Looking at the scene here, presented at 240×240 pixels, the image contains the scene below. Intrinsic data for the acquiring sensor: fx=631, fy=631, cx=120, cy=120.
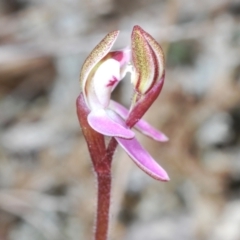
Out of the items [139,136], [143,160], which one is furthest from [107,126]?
[139,136]

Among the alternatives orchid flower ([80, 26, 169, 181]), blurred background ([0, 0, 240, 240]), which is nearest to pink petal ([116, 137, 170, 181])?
orchid flower ([80, 26, 169, 181])

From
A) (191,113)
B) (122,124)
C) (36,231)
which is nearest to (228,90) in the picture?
(191,113)

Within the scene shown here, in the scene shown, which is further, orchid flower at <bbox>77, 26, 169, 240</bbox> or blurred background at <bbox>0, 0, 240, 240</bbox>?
blurred background at <bbox>0, 0, 240, 240</bbox>

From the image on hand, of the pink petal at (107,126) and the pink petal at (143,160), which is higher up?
the pink petal at (107,126)

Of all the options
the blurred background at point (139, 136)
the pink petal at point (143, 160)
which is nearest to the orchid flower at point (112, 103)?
the pink petal at point (143, 160)

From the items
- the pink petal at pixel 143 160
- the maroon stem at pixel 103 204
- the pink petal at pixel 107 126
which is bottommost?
the maroon stem at pixel 103 204

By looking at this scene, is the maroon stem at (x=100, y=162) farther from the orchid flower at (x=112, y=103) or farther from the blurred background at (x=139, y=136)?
the blurred background at (x=139, y=136)

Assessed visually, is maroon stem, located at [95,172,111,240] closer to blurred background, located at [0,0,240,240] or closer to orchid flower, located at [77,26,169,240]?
orchid flower, located at [77,26,169,240]
